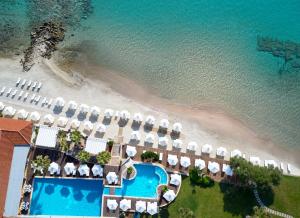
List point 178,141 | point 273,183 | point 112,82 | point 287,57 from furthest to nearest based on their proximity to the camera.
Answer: point 287,57 → point 112,82 → point 178,141 → point 273,183

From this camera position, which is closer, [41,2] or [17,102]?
[17,102]

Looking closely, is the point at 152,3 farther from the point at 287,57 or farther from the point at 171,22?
the point at 287,57

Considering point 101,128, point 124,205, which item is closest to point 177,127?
point 101,128

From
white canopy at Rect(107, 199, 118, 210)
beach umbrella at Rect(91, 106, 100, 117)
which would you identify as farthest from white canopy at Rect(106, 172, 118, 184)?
beach umbrella at Rect(91, 106, 100, 117)

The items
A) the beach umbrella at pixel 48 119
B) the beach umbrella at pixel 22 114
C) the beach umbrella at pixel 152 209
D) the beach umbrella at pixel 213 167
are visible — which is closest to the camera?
the beach umbrella at pixel 152 209

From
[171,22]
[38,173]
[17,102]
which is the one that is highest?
[171,22]

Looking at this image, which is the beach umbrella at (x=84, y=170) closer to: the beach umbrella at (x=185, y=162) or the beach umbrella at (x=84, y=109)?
the beach umbrella at (x=84, y=109)

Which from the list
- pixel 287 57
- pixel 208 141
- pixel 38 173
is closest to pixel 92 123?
pixel 38 173

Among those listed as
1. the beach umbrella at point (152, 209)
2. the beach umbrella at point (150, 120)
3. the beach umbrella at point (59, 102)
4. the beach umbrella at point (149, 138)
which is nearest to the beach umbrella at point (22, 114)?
the beach umbrella at point (59, 102)
